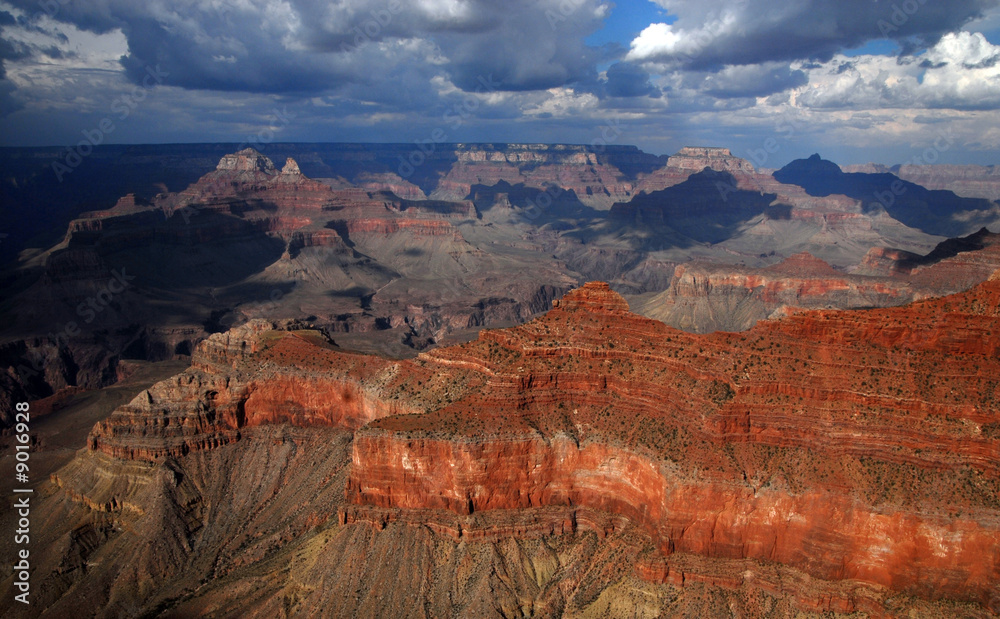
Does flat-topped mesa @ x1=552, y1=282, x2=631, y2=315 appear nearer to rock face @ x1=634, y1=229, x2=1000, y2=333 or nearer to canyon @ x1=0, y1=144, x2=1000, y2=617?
canyon @ x1=0, y1=144, x2=1000, y2=617

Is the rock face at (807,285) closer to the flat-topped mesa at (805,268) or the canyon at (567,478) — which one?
the flat-topped mesa at (805,268)

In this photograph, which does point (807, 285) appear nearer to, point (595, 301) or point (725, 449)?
point (595, 301)

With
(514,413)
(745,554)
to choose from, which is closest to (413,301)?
(514,413)

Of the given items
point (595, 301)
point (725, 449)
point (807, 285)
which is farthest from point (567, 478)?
point (807, 285)

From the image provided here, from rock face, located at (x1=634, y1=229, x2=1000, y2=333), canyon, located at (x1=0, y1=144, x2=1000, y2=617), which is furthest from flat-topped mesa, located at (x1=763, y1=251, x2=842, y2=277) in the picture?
canyon, located at (x1=0, y1=144, x2=1000, y2=617)

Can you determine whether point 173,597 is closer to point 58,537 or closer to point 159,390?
point 58,537

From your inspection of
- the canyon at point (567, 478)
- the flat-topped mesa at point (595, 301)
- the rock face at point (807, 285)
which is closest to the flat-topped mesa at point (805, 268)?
the rock face at point (807, 285)
